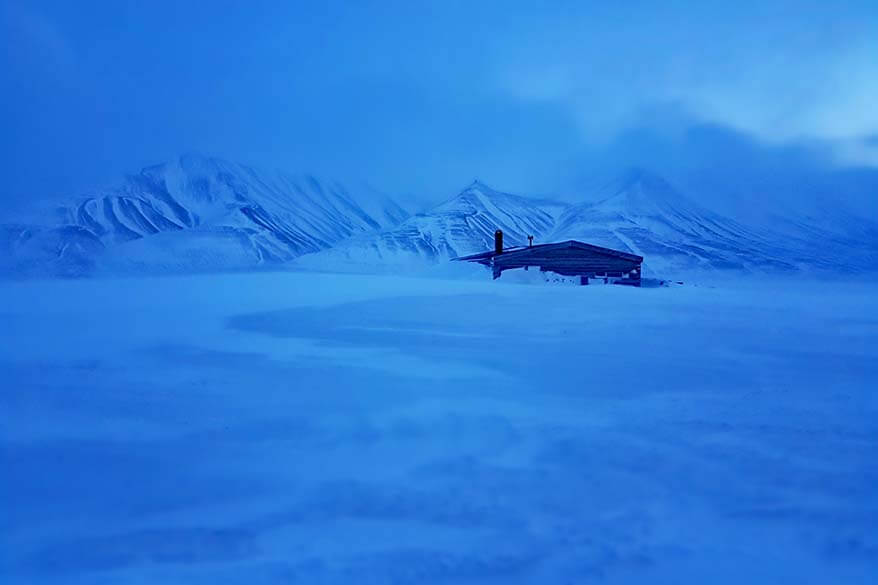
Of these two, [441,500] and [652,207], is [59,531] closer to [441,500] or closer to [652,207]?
[441,500]

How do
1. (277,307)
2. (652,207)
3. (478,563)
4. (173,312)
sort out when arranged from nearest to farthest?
1. (478,563)
2. (173,312)
3. (277,307)
4. (652,207)

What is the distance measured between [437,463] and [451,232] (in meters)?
37.4

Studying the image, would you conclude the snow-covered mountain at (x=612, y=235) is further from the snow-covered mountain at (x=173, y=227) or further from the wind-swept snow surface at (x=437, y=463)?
the wind-swept snow surface at (x=437, y=463)

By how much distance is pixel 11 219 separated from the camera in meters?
34.3

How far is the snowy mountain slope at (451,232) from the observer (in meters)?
37.8

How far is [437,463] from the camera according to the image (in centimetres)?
421

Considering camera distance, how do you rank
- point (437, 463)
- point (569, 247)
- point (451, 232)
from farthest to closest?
point (451, 232)
point (569, 247)
point (437, 463)

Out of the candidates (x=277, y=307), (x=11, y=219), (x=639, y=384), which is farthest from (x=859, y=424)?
(x=11, y=219)

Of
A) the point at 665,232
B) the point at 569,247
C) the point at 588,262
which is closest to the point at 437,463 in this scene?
the point at 569,247

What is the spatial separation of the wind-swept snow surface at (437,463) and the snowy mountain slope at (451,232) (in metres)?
28.8

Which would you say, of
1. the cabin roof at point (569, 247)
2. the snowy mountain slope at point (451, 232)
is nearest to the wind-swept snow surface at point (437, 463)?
the cabin roof at point (569, 247)

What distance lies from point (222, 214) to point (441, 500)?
1772 inches

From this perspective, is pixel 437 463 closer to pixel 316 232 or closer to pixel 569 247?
pixel 569 247

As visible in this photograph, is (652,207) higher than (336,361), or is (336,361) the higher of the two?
(652,207)
